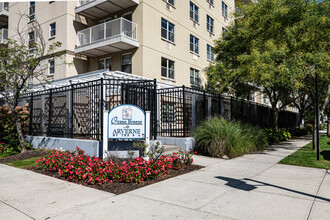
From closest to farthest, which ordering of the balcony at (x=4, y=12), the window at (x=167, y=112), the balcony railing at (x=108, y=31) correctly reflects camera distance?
the window at (x=167, y=112)
the balcony railing at (x=108, y=31)
the balcony at (x=4, y=12)

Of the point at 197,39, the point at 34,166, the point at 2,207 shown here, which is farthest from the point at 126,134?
the point at 197,39

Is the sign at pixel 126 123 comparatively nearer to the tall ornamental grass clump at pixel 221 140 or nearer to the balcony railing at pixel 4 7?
the tall ornamental grass clump at pixel 221 140

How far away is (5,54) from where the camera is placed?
10.0 meters

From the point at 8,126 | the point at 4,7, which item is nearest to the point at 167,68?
the point at 8,126

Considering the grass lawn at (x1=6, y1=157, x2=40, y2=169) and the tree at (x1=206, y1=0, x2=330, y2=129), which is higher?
the tree at (x1=206, y1=0, x2=330, y2=129)

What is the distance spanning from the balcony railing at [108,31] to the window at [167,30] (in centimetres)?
269

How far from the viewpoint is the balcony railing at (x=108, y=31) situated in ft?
55.8

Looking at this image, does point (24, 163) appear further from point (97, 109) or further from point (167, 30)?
point (167, 30)

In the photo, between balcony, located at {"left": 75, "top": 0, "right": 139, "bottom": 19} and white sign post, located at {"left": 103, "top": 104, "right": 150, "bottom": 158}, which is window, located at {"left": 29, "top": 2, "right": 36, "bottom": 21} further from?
white sign post, located at {"left": 103, "top": 104, "right": 150, "bottom": 158}

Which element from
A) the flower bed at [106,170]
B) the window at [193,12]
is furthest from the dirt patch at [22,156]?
the window at [193,12]

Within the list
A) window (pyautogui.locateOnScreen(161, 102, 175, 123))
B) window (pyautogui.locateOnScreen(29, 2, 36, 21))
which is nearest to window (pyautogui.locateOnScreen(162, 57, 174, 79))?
window (pyautogui.locateOnScreen(161, 102, 175, 123))

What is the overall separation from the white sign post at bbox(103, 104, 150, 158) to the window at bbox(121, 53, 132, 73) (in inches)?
404

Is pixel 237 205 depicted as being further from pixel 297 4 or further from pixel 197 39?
pixel 197 39

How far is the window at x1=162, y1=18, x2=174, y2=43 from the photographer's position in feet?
62.6
